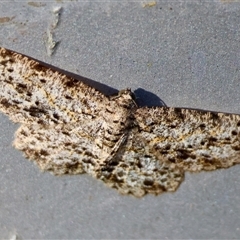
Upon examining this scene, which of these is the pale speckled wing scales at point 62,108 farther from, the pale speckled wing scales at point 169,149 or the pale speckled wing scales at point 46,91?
the pale speckled wing scales at point 169,149

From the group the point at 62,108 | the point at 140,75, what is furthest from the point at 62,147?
the point at 140,75

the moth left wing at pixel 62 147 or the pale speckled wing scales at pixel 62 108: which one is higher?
the pale speckled wing scales at pixel 62 108

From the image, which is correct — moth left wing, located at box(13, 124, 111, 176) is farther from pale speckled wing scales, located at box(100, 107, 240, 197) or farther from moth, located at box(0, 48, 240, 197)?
pale speckled wing scales, located at box(100, 107, 240, 197)

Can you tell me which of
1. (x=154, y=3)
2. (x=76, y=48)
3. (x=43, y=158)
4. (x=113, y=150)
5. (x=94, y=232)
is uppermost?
(x=154, y=3)

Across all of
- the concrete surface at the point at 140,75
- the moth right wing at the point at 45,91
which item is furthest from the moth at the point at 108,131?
the concrete surface at the point at 140,75

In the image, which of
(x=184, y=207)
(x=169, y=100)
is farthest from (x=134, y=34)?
(x=184, y=207)

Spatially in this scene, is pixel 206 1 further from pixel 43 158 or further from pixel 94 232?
pixel 94 232
